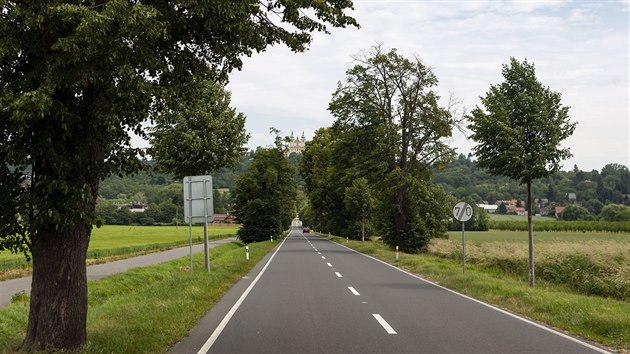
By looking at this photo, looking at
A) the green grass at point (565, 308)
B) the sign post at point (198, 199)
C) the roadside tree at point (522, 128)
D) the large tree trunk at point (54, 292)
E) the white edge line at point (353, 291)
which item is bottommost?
the white edge line at point (353, 291)

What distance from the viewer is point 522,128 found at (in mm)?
15734

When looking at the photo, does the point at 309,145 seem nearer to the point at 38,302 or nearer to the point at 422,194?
the point at 422,194

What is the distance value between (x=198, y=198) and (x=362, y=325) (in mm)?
10329

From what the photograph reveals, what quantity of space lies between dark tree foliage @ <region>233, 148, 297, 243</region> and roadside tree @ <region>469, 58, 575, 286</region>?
140 feet

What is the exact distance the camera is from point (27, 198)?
5898 mm

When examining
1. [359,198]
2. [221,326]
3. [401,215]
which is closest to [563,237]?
[359,198]

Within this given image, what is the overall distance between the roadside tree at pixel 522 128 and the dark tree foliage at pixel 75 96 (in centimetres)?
1021

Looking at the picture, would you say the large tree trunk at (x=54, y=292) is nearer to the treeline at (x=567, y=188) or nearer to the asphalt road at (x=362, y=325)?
the asphalt road at (x=362, y=325)

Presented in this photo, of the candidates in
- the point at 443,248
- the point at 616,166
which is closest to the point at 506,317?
the point at 443,248

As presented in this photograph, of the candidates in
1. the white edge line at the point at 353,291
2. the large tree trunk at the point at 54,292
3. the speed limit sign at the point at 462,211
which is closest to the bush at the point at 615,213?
the speed limit sign at the point at 462,211

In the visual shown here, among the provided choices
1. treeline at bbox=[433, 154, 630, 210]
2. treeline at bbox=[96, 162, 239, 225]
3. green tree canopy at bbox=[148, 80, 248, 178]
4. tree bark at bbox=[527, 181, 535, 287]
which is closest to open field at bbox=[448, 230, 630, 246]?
tree bark at bbox=[527, 181, 535, 287]

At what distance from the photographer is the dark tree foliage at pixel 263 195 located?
58.0 metres

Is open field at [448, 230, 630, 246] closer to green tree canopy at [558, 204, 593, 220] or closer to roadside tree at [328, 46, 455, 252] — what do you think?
roadside tree at [328, 46, 455, 252]

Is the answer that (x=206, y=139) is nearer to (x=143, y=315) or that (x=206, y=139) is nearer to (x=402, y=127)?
(x=143, y=315)
